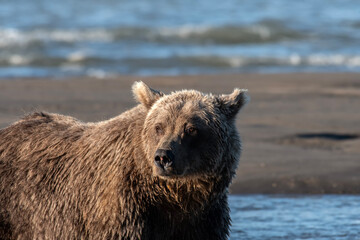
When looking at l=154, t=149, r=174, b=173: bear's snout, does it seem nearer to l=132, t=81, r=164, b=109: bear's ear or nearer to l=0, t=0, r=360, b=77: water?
l=132, t=81, r=164, b=109: bear's ear

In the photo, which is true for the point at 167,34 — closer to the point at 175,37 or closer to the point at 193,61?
the point at 175,37

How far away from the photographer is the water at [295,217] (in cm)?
783

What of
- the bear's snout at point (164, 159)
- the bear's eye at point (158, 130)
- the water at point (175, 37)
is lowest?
the bear's snout at point (164, 159)

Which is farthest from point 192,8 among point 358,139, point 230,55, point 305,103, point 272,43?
point 358,139

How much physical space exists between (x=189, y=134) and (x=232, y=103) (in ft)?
1.69

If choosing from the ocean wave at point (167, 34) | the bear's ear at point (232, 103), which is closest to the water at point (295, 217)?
the bear's ear at point (232, 103)

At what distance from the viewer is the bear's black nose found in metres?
5.11

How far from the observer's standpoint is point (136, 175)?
18.2 ft

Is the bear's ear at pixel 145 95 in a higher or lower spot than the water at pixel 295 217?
higher

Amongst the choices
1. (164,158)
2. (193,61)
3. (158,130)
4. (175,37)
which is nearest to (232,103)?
(158,130)

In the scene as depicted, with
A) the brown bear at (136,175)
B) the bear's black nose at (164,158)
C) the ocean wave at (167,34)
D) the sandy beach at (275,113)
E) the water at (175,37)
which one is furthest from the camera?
the ocean wave at (167,34)

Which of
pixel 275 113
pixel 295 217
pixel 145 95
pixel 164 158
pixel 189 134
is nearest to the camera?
pixel 164 158

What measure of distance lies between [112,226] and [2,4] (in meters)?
30.5

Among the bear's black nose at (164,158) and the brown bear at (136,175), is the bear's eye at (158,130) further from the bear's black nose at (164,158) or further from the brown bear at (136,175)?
the bear's black nose at (164,158)
